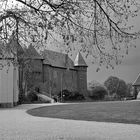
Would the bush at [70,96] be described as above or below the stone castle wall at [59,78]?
below

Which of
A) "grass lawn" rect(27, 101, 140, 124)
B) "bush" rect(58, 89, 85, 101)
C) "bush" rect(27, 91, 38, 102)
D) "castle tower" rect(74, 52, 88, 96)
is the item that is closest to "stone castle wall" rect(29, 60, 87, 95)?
"castle tower" rect(74, 52, 88, 96)

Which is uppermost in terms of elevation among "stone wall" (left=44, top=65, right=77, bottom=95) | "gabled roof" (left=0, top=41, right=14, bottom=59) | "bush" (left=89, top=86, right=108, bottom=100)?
"gabled roof" (left=0, top=41, right=14, bottom=59)

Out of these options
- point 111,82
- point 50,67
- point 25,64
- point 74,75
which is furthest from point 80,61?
point 25,64

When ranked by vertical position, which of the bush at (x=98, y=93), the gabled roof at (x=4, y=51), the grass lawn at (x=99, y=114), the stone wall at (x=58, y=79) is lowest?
the bush at (x=98, y=93)

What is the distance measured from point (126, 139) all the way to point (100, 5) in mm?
5633

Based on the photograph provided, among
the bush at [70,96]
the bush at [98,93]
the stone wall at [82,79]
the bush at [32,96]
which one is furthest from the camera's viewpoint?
the stone wall at [82,79]

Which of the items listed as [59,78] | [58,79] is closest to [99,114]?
[58,79]

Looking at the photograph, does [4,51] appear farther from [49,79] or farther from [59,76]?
[59,76]

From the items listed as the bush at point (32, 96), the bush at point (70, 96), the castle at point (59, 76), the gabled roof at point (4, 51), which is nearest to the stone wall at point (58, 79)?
the castle at point (59, 76)

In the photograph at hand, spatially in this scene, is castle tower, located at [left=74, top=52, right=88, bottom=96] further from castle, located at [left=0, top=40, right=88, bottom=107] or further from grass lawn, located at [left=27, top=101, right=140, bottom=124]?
grass lawn, located at [left=27, top=101, right=140, bottom=124]

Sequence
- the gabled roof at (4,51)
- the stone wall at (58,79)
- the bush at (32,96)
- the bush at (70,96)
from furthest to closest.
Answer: the stone wall at (58,79), the bush at (70,96), the bush at (32,96), the gabled roof at (4,51)

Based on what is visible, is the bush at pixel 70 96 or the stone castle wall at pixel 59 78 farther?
the stone castle wall at pixel 59 78

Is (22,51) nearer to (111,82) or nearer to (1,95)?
(1,95)

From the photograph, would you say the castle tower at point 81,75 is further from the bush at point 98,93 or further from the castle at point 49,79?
the bush at point 98,93
